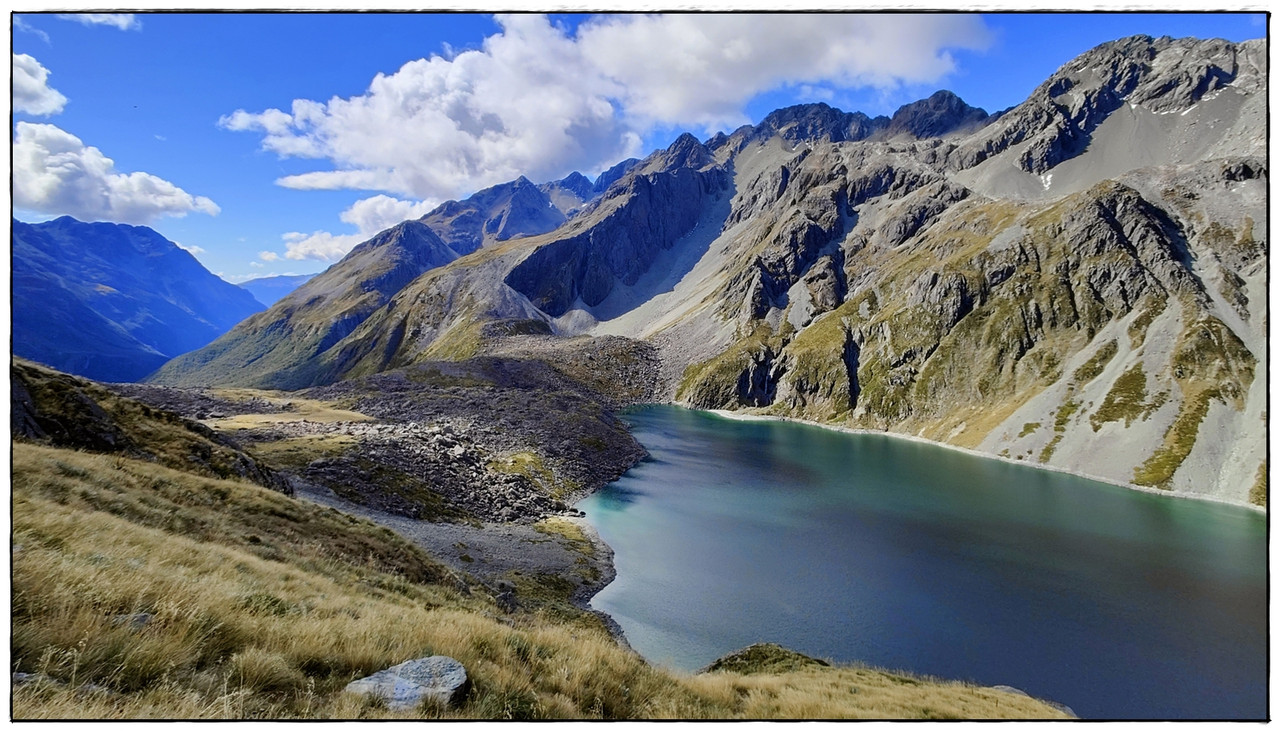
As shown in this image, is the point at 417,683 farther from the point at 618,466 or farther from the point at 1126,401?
the point at 1126,401

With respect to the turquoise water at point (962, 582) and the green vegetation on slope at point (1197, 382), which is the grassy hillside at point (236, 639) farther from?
the green vegetation on slope at point (1197, 382)

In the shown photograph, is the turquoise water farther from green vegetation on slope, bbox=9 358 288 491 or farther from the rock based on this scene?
green vegetation on slope, bbox=9 358 288 491

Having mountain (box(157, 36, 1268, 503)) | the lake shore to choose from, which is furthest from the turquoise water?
mountain (box(157, 36, 1268, 503))

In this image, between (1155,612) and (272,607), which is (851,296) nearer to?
(1155,612)

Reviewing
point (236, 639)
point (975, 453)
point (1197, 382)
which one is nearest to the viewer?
point (236, 639)

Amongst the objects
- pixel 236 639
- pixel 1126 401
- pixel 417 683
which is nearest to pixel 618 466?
pixel 236 639

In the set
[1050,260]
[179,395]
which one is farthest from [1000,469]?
[179,395]
